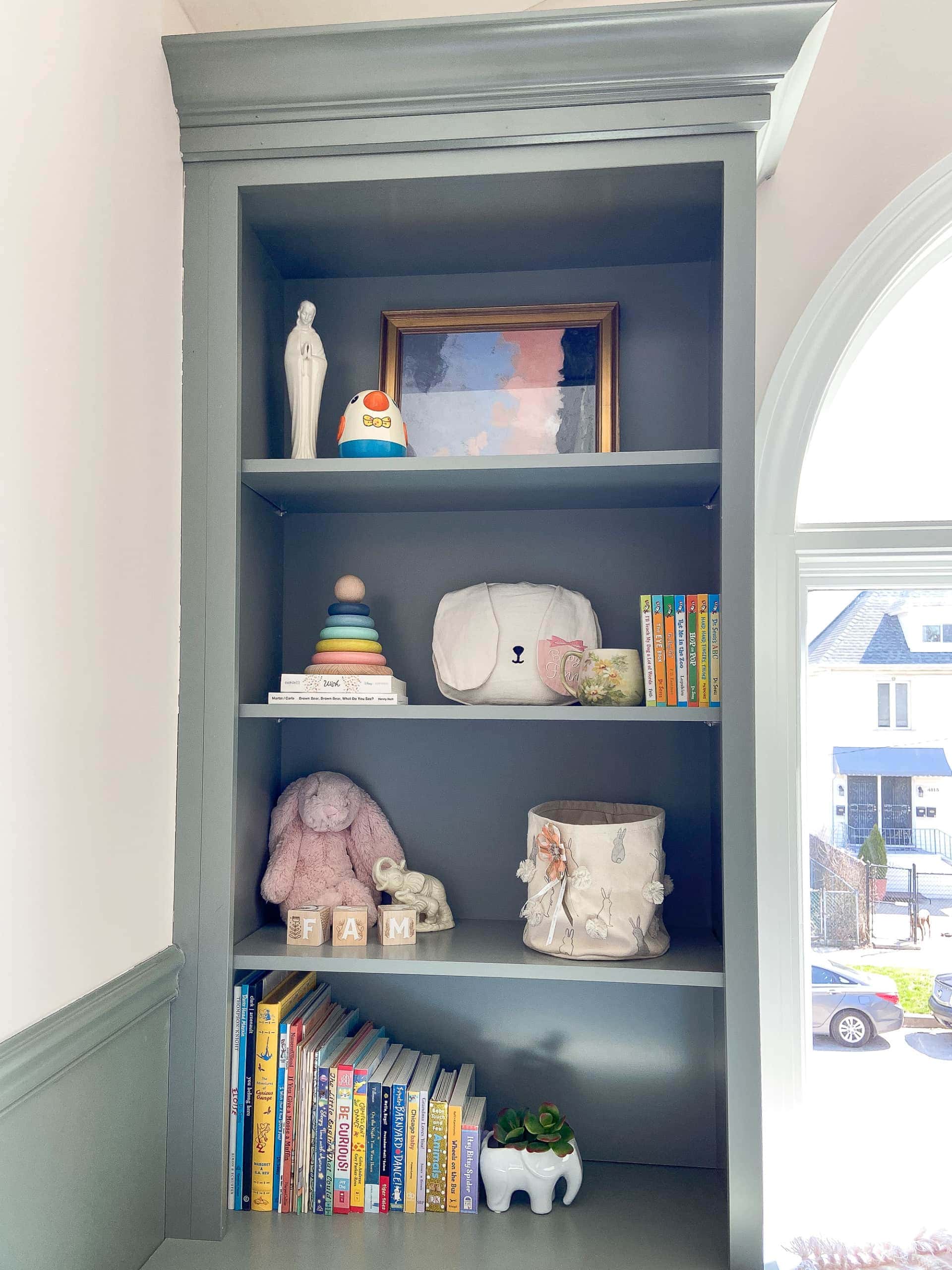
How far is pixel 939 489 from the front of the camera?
5.13ft

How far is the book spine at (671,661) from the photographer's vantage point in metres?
1.31

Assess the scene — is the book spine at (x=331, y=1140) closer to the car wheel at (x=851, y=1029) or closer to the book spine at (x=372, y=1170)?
the book spine at (x=372, y=1170)

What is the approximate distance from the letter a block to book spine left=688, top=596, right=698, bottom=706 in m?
0.65

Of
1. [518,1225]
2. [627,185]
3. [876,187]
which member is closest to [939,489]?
[876,187]

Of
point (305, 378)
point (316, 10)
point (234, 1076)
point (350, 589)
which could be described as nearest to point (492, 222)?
point (305, 378)

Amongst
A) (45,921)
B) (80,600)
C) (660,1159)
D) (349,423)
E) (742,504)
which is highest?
(349,423)

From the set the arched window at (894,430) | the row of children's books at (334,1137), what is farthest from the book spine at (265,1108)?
the arched window at (894,430)

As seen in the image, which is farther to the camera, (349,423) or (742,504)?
(349,423)

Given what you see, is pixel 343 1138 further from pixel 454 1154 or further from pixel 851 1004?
pixel 851 1004

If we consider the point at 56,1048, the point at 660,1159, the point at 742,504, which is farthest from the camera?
the point at 660,1159

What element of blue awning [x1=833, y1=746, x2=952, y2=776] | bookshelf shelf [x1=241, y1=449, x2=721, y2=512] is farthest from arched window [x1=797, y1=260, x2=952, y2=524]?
blue awning [x1=833, y1=746, x2=952, y2=776]

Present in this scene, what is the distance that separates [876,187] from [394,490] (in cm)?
96

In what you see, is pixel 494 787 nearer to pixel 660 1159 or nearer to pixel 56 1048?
pixel 660 1159

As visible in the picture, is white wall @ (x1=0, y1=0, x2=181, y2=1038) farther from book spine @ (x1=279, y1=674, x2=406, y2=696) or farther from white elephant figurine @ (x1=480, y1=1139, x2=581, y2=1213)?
white elephant figurine @ (x1=480, y1=1139, x2=581, y2=1213)
